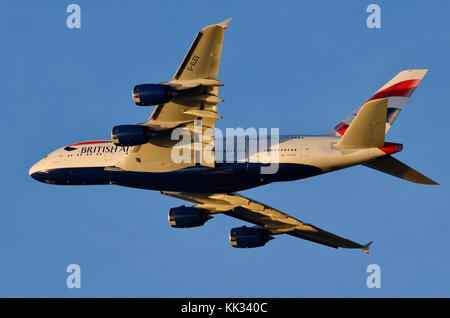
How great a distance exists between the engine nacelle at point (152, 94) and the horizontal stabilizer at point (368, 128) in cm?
954

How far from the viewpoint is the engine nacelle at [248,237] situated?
5756cm

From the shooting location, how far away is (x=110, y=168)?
5144 cm

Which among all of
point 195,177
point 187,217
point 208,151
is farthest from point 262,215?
point 208,151

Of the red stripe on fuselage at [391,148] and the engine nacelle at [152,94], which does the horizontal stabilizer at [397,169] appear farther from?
→ the engine nacelle at [152,94]

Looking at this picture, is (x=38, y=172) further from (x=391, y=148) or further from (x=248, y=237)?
(x=391, y=148)

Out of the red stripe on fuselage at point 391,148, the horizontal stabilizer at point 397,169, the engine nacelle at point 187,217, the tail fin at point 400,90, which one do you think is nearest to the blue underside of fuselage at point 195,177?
the horizontal stabilizer at point 397,169

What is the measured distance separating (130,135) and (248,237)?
13.6 meters

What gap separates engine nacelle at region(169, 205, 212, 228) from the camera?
5500 centimetres

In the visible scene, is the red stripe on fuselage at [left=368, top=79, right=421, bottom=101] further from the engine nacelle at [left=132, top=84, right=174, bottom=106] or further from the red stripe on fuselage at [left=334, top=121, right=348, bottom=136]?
the engine nacelle at [left=132, top=84, right=174, bottom=106]

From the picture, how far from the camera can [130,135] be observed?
47750 mm

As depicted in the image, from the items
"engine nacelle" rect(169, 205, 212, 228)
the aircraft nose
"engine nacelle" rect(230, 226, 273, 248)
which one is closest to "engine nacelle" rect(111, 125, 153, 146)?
"engine nacelle" rect(169, 205, 212, 228)

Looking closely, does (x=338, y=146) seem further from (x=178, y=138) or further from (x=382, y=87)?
(x=178, y=138)

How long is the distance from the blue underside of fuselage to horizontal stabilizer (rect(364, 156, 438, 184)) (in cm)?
325

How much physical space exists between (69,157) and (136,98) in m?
10.3
